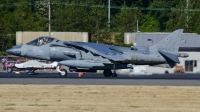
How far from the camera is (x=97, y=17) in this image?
91.3 meters

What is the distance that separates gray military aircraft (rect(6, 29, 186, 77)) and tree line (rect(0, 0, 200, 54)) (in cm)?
3373

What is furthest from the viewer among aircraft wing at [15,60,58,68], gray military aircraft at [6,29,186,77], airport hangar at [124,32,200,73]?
airport hangar at [124,32,200,73]

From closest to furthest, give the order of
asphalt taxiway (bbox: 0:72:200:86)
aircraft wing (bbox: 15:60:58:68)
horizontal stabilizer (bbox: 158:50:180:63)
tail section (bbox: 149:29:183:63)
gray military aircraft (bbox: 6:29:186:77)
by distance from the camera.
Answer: asphalt taxiway (bbox: 0:72:200:86), horizontal stabilizer (bbox: 158:50:180:63), gray military aircraft (bbox: 6:29:186:77), tail section (bbox: 149:29:183:63), aircraft wing (bbox: 15:60:58:68)

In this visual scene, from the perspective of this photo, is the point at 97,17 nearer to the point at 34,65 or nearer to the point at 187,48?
the point at 187,48

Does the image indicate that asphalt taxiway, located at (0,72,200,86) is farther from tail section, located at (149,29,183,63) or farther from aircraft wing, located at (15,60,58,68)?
aircraft wing, located at (15,60,58,68)

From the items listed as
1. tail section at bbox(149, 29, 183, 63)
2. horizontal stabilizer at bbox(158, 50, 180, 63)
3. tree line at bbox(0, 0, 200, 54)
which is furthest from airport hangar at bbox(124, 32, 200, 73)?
tree line at bbox(0, 0, 200, 54)

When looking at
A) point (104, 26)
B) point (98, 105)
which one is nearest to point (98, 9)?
point (104, 26)

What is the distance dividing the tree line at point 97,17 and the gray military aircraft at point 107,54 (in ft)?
111

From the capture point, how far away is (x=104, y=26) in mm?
88188

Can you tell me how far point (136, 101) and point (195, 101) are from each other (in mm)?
2276

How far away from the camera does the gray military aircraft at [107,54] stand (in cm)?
4122

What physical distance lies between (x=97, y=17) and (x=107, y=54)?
5032 cm

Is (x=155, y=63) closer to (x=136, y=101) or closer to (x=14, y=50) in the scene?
(x=14, y=50)

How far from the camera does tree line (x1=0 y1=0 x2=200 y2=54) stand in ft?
270
